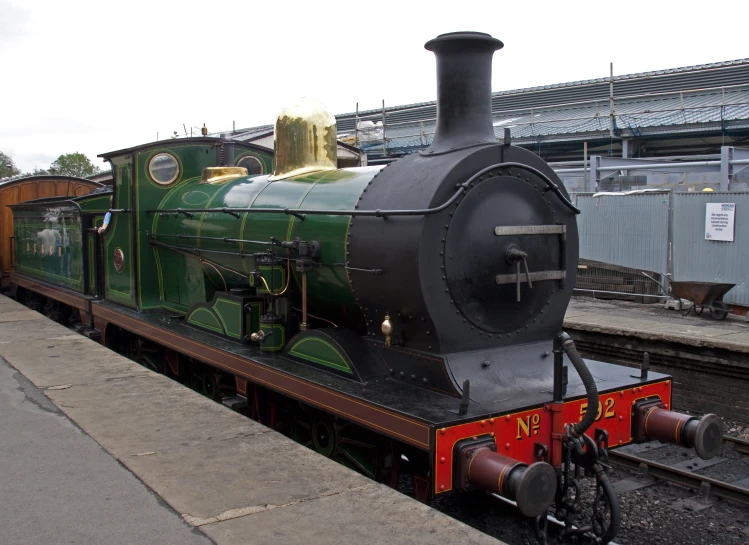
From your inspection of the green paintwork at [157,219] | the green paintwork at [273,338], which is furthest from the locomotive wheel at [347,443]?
the green paintwork at [157,219]

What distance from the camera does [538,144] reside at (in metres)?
21.9

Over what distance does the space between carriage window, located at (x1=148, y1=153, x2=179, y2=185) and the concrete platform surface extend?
203 inches

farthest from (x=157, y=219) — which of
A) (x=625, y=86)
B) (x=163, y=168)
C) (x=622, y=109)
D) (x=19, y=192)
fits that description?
(x=625, y=86)

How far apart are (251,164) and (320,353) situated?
344cm

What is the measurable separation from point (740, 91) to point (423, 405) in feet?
72.2

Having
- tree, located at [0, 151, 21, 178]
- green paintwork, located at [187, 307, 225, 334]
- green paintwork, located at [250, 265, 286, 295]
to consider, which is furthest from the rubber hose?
tree, located at [0, 151, 21, 178]

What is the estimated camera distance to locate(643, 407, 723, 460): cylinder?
3.93 meters

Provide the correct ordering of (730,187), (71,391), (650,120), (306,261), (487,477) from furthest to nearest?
1. (650,120)
2. (730,187)
3. (71,391)
4. (306,261)
5. (487,477)

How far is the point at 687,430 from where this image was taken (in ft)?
13.1

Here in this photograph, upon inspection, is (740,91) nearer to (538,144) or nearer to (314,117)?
(538,144)

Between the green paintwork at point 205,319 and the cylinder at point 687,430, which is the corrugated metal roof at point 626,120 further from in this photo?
the cylinder at point 687,430

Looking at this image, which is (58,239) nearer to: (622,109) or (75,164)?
(622,109)

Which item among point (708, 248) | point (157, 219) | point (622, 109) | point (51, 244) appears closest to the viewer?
point (157, 219)

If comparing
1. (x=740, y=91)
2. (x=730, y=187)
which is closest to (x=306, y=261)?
(x=730, y=187)
